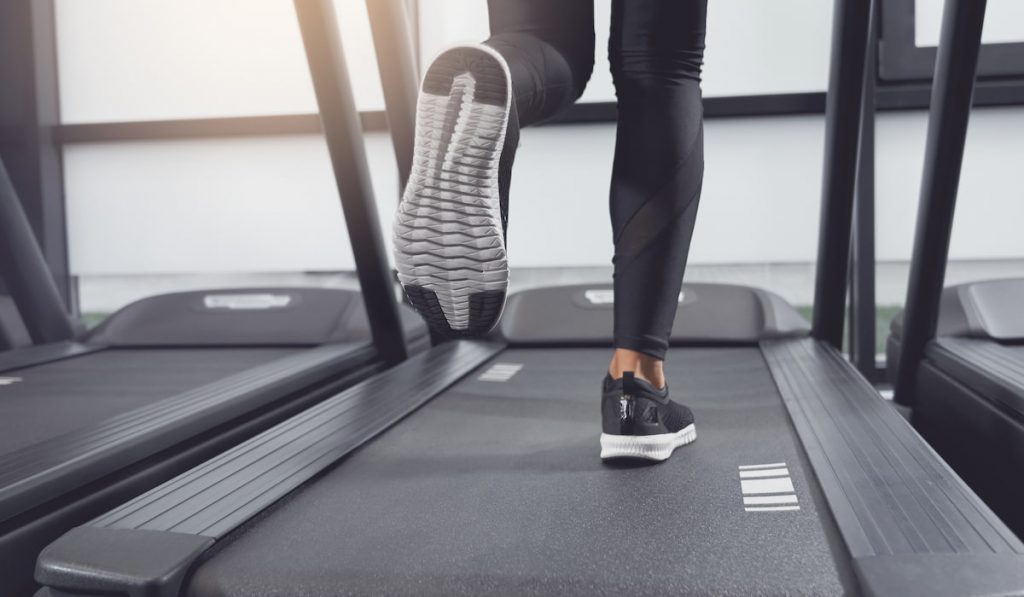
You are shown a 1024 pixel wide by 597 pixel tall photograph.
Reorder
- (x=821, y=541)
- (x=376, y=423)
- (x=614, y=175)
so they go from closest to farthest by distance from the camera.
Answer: (x=821, y=541)
(x=614, y=175)
(x=376, y=423)

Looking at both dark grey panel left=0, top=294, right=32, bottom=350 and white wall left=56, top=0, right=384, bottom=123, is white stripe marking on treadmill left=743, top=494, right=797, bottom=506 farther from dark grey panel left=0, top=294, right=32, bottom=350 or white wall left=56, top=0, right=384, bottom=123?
white wall left=56, top=0, right=384, bottom=123

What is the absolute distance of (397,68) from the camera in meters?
1.85

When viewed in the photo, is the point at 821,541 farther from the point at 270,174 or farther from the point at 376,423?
the point at 270,174

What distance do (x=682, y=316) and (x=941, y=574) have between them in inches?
54.7

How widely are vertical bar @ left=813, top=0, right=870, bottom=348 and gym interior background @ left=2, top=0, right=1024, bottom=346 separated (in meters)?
0.64

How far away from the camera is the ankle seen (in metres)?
0.90

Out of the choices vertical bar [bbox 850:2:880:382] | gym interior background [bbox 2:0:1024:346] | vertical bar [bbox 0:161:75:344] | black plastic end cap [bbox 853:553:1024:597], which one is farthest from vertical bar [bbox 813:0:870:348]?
vertical bar [bbox 0:161:75:344]

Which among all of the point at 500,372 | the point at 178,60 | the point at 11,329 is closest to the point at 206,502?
the point at 500,372

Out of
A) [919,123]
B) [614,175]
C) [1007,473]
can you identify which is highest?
[919,123]

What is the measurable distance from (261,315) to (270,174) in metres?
0.76

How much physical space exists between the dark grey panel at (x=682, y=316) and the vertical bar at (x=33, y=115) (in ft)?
5.58

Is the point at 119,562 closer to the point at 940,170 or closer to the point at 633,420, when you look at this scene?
the point at 633,420

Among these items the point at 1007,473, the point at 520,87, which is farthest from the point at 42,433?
the point at 1007,473

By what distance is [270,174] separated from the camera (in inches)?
107
